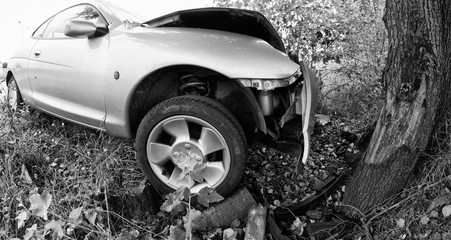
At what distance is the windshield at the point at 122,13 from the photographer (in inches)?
122

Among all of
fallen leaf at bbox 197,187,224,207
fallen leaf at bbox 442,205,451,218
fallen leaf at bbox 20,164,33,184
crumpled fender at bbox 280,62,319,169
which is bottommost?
fallen leaf at bbox 20,164,33,184

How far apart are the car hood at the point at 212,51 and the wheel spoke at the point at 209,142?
0.43 meters

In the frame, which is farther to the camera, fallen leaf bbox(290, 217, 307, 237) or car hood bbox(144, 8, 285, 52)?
car hood bbox(144, 8, 285, 52)

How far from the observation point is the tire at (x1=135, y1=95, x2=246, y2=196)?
2377mm

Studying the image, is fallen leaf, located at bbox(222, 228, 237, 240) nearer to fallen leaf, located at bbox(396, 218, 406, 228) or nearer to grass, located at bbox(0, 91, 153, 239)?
grass, located at bbox(0, 91, 153, 239)

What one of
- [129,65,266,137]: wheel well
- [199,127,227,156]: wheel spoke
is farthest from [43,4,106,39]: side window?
[199,127,227,156]: wheel spoke

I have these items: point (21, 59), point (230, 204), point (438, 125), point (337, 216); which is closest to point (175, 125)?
point (230, 204)

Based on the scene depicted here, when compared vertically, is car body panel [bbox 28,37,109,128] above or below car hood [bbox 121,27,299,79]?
below

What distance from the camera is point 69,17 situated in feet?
11.5

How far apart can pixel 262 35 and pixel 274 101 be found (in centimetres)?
70

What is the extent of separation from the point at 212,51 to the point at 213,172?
Result: 88cm

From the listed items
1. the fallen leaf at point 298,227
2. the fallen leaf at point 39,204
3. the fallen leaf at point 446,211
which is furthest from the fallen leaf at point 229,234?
the fallen leaf at point 446,211

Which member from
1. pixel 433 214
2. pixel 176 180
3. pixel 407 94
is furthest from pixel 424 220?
pixel 176 180

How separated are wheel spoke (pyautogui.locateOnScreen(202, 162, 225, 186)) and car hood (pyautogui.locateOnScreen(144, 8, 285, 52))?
1109mm
